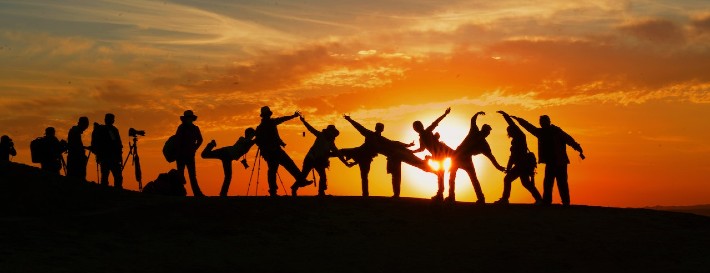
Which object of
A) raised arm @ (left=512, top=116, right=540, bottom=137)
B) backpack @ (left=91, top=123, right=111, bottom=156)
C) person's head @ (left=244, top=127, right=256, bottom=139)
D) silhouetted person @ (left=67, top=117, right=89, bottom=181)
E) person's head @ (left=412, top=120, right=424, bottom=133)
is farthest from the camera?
silhouetted person @ (left=67, top=117, right=89, bottom=181)

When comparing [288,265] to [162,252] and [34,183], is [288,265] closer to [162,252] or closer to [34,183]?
[162,252]

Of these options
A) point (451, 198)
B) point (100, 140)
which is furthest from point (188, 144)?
point (451, 198)

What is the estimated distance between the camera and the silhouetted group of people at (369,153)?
2164cm

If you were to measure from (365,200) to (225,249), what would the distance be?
16.2ft

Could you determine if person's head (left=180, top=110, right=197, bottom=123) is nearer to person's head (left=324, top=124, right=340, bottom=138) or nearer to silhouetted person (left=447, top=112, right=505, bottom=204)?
person's head (left=324, top=124, right=340, bottom=138)

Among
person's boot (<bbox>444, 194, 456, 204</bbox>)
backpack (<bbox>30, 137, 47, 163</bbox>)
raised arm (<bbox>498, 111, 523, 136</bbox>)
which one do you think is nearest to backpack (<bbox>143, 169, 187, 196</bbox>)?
backpack (<bbox>30, 137, 47, 163</bbox>)

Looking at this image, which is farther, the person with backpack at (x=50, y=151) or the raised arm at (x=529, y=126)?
the person with backpack at (x=50, y=151)

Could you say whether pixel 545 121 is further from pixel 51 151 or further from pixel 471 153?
pixel 51 151

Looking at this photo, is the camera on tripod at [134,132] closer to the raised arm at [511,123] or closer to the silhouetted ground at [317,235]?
the silhouetted ground at [317,235]

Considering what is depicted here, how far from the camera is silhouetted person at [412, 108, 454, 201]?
70.6 ft

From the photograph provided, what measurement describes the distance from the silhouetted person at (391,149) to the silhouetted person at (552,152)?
2.58 m

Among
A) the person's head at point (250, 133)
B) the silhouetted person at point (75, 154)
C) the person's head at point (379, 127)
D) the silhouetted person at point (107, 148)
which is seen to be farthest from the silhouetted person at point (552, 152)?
the silhouetted person at point (75, 154)

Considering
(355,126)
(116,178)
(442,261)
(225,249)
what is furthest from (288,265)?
(116,178)

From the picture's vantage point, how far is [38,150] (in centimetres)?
2502
